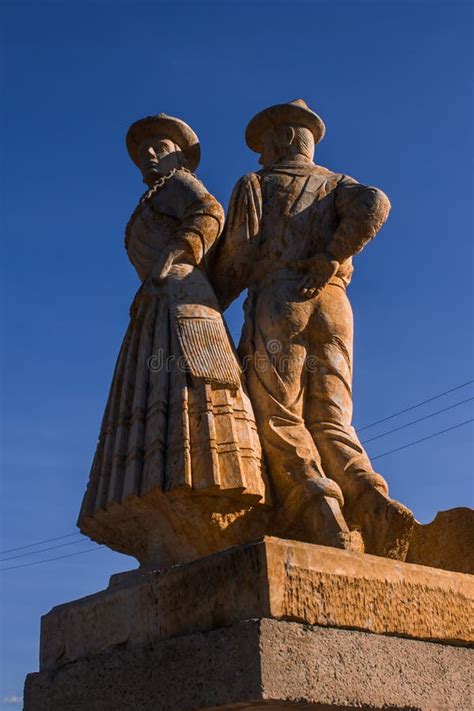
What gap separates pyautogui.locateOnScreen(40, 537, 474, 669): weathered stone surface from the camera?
468cm

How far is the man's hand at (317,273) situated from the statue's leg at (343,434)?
8cm

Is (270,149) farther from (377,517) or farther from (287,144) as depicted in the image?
(377,517)

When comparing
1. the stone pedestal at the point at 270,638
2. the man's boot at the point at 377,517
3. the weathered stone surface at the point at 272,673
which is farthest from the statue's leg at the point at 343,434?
the weathered stone surface at the point at 272,673

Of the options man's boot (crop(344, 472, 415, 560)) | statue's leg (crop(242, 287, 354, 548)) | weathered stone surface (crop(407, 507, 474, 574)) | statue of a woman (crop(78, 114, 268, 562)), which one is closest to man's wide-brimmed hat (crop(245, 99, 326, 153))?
statue of a woman (crop(78, 114, 268, 562))

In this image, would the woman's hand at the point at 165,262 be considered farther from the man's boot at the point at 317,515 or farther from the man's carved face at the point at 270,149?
the man's boot at the point at 317,515

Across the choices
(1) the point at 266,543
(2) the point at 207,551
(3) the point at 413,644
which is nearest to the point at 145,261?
(2) the point at 207,551

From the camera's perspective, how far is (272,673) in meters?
4.40

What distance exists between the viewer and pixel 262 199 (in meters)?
6.71

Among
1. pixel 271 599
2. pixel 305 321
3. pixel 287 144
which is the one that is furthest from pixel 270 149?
pixel 271 599

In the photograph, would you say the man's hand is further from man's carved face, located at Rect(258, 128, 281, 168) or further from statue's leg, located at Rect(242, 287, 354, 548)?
man's carved face, located at Rect(258, 128, 281, 168)

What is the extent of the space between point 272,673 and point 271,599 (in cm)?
34

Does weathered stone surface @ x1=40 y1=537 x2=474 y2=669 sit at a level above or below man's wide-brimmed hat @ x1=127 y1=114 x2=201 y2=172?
below

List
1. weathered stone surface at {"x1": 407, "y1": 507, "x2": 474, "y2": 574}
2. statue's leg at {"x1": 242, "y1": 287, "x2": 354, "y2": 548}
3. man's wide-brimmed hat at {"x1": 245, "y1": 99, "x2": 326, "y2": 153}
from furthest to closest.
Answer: man's wide-brimmed hat at {"x1": 245, "y1": 99, "x2": 326, "y2": 153}
weathered stone surface at {"x1": 407, "y1": 507, "x2": 474, "y2": 574}
statue's leg at {"x1": 242, "y1": 287, "x2": 354, "y2": 548}

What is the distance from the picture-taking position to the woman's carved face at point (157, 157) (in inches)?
280
